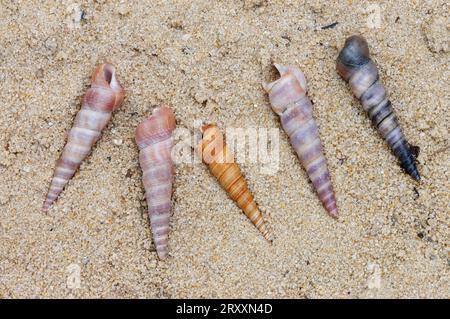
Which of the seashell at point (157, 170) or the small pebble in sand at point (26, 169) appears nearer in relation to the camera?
the seashell at point (157, 170)

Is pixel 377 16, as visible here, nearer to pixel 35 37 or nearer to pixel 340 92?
pixel 340 92

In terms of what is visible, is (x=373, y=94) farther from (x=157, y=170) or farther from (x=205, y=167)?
(x=157, y=170)

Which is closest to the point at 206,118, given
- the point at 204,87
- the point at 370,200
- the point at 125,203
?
the point at 204,87

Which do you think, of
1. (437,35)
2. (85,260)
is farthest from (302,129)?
(85,260)

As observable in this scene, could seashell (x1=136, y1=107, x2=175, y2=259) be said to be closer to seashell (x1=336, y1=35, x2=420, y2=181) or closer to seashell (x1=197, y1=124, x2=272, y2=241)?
seashell (x1=197, y1=124, x2=272, y2=241)

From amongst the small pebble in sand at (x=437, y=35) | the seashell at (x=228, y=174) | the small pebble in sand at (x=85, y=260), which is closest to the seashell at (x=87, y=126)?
the small pebble in sand at (x=85, y=260)

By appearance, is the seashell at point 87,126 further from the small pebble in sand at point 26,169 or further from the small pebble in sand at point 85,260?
the small pebble in sand at point 85,260
